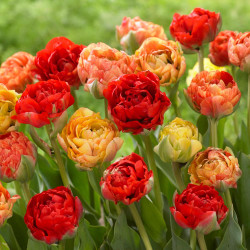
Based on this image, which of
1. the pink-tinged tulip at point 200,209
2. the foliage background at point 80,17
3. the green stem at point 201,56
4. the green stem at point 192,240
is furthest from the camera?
the foliage background at point 80,17

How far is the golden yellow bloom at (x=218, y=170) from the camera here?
556 mm

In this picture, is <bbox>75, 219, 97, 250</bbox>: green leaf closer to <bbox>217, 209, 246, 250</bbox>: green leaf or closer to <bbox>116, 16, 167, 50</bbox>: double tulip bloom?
<bbox>217, 209, 246, 250</bbox>: green leaf

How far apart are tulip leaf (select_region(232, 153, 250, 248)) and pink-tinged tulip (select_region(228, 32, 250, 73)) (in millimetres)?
124

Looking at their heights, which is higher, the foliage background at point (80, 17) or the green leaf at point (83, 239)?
the green leaf at point (83, 239)

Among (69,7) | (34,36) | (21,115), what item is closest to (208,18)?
(21,115)

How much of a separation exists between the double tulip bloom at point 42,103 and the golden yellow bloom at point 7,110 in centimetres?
2

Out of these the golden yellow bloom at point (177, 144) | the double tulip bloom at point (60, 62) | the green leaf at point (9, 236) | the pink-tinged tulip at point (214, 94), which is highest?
the double tulip bloom at point (60, 62)

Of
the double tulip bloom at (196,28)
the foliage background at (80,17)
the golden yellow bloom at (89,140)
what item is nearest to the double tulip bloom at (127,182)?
the golden yellow bloom at (89,140)

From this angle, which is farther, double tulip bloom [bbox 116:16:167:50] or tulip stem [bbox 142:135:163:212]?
double tulip bloom [bbox 116:16:167:50]

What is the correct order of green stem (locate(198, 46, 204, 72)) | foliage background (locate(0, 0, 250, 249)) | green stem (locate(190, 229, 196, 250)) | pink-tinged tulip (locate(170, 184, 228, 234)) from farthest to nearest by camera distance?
1. foliage background (locate(0, 0, 250, 249))
2. green stem (locate(198, 46, 204, 72))
3. green stem (locate(190, 229, 196, 250))
4. pink-tinged tulip (locate(170, 184, 228, 234))

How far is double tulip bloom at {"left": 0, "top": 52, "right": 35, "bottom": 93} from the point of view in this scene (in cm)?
73

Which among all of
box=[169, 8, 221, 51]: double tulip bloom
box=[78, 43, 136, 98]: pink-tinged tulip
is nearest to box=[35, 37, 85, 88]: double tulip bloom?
box=[78, 43, 136, 98]: pink-tinged tulip

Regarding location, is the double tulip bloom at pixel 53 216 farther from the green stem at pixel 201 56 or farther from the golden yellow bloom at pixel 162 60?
the green stem at pixel 201 56

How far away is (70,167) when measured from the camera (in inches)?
31.4
